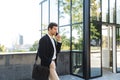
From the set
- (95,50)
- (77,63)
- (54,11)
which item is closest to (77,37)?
(95,50)

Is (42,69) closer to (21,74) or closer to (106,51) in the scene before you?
(21,74)

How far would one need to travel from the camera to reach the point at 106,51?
9.68 meters

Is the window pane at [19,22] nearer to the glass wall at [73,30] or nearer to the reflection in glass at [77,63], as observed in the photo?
the glass wall at [73,30]

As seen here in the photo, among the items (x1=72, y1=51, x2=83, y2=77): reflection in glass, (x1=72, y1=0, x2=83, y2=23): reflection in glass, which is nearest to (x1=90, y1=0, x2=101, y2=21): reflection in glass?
(x1=72, y1=0, x2=83, y2=23): reflection in glass

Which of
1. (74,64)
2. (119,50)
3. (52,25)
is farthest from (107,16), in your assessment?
(52,25)

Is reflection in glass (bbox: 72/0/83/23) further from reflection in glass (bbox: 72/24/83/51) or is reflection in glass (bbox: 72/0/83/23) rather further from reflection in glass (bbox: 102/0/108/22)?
reflection in glass (bbox: 102/0/108/22)

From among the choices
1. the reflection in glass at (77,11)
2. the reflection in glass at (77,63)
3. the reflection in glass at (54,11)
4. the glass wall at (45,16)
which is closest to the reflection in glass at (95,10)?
the reflection in glass at (77,11)

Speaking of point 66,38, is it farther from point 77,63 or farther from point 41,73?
point 41,73

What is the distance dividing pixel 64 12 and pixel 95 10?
169 cm

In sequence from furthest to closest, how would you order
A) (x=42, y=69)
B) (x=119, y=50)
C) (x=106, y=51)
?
(x=106, y=51) < (x=119, y=50) < (x=42, y=69)

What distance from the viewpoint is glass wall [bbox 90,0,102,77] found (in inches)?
292

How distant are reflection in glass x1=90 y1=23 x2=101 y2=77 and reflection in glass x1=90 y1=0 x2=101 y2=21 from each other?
29cm

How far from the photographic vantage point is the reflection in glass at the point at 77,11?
25.0ft

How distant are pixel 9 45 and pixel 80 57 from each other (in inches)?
234
